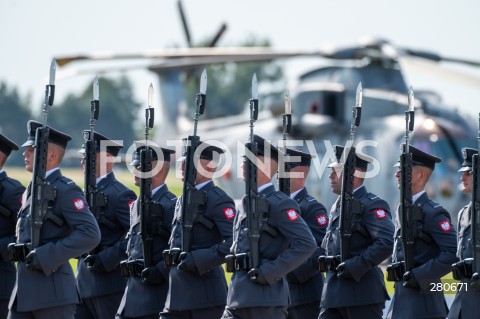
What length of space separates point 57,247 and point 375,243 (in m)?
2.73

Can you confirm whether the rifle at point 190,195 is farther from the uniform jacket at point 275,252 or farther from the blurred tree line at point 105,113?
the blurred tree line at point 105,113

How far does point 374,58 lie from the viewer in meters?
23.2

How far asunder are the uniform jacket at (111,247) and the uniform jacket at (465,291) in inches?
118

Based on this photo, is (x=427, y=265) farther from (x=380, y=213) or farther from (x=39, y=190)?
(x=39, y=190)

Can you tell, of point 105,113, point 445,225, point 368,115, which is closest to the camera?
point 445,225

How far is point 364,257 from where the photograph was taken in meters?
9.70

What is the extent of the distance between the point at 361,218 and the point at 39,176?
2795mm

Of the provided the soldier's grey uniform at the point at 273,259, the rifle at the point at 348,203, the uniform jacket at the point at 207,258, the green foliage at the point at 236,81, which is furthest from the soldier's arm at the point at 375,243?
the green foliage at the point at 236,81

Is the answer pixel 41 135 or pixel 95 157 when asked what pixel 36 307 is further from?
pixel 95 157

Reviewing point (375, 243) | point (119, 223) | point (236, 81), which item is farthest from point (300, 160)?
point (236, 81)

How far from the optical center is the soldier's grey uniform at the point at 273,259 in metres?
8.66

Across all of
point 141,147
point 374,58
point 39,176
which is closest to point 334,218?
point 141,147

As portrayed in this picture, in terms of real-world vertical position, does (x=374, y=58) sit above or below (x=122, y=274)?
above

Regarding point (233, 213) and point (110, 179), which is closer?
point (233, 213)
